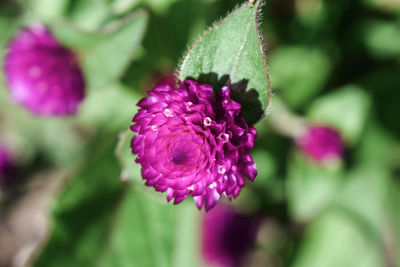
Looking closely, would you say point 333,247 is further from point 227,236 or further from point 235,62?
point 235,62

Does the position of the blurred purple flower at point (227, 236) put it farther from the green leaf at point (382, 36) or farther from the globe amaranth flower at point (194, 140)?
the globe amaranth flower at point (194, 140)

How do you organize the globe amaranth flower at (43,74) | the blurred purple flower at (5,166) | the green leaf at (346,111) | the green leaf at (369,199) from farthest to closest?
the blurred purple flower at (5,166) → the green leaf at (369,199) → the green leaf at (346,111) → the globe amaranth flower at (43,74)

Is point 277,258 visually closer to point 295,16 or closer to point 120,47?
point 295,16

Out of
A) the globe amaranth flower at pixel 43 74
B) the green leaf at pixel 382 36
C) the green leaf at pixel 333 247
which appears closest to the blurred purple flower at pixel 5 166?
the globe amaranth flower at pixel 43 74

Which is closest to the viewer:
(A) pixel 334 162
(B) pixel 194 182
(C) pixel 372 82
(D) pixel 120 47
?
(B) pixel 194 182

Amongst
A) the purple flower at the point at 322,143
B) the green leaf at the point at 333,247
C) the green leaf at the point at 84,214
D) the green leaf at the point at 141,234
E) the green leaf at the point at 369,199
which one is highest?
the green leaf at the point at 84,214

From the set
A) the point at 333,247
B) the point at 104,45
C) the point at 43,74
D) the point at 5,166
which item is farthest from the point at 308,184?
the point at 5,166

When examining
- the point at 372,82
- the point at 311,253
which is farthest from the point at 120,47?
the point at 311,253
